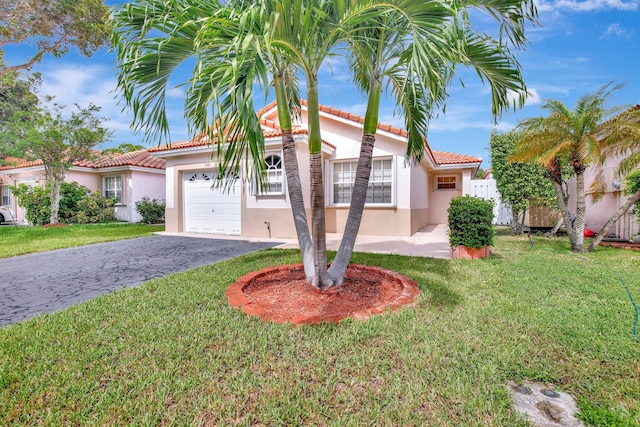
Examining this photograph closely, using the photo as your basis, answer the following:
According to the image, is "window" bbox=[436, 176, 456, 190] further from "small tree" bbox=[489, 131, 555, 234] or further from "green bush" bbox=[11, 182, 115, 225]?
"green bush" bbox=[11, 182, 115, 225]

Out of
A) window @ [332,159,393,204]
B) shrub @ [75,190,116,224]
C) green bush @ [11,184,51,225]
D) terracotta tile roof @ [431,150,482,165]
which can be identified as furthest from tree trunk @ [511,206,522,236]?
green bush @ [11,184,51,225]

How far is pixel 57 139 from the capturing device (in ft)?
52.5

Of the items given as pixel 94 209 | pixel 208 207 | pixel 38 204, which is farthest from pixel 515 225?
pixel 38 204

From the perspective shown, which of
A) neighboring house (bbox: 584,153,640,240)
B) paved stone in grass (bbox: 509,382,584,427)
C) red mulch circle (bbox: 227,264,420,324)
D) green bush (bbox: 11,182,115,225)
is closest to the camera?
paved stone in grass (bbox: 509,382,584,427)

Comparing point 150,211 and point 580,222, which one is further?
point 150,211

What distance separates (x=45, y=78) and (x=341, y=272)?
28.3 metres

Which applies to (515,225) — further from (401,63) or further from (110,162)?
(110,162)

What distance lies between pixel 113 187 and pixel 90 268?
16.8m

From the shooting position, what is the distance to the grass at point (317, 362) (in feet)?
7.88

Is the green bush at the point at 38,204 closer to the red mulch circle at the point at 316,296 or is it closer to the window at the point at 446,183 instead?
the red mulch circle at the point at 316,296

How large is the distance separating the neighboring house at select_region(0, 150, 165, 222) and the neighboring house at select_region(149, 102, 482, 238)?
8040 millimetres

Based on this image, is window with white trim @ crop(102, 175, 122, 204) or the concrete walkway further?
window with white trim @ crop(102, 175, 122, 204)

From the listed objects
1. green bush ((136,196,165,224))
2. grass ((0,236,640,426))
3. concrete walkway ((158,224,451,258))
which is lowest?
grass ((0,236,640,426))

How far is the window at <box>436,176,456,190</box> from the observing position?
19.0 meters
